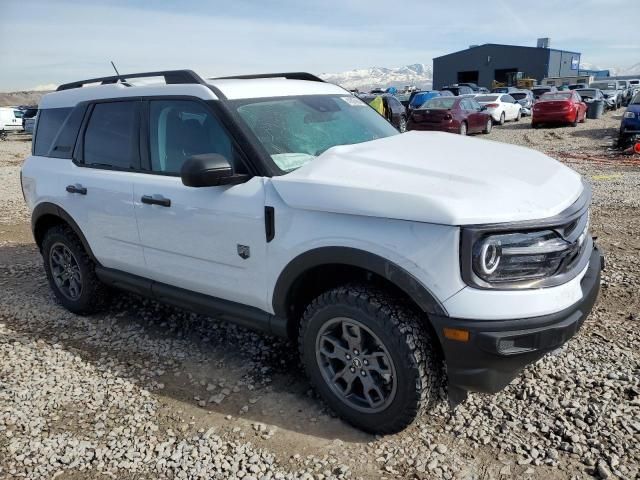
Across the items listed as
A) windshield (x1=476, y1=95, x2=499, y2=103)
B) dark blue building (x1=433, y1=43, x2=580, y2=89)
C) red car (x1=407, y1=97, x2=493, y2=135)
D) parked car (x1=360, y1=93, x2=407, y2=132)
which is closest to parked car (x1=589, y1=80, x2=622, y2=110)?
windshield (x1=476, y1=95, x2=499, y2=103)

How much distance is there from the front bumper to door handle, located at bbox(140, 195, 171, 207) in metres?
1.85

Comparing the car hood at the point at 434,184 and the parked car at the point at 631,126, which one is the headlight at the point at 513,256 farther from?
the parked car at the point at 631,126

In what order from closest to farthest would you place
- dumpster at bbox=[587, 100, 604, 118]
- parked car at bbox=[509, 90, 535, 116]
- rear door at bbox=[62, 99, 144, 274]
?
rear door at bbox=[62, 99, 144, 274], dumpster at bbox=[587, 100, 604, 118], parked car at bbox=[509, 90, 535, 116]

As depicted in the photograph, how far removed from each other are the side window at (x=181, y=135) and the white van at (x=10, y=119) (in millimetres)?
28190

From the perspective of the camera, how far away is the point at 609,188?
8367 millimetres

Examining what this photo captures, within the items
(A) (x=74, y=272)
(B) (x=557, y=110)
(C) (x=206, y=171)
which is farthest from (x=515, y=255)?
(B) (x=557, y=110)

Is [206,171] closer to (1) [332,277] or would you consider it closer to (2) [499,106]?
(1) [332,277]

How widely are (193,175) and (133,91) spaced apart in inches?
53.3

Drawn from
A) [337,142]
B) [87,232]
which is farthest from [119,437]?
[337,142]

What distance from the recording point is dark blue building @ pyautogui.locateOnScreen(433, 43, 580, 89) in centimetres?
5661

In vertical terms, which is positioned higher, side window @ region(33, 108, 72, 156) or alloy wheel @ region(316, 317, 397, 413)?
side window @ region(33, 108, 72, 156)

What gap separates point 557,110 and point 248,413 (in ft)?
64.0

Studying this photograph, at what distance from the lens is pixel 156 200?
3.34 metres

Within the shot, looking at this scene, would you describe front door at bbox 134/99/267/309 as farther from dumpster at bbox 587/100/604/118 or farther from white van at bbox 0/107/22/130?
white van at bbox 0/107/22/130
